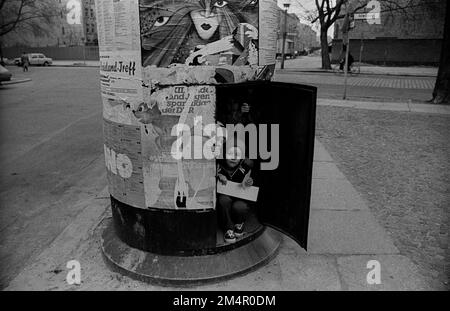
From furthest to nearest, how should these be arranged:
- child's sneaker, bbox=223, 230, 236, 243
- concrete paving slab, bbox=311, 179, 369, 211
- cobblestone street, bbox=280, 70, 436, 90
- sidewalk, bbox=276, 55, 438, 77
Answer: sidewalk, bbox=276, 55, 438, 77
cobblestone street, bbox=280, 70, 436, 90
concrete paving slab, bbox=311, 179, 369, 211
child's sneaker, bbox=223, 230, 236, 243

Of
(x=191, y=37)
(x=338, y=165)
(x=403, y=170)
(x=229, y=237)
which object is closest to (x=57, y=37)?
(x=338, y=165)

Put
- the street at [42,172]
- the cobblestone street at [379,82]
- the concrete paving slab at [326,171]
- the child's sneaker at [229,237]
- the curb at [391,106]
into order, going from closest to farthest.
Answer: the child's sneaker at [229,237] → the street at [42,172] → the concrete paving slab at [326,171] → the curb at [391,106] → the cobblestone street at [379,82]

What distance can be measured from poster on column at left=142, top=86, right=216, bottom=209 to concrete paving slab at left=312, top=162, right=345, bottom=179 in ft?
11.1

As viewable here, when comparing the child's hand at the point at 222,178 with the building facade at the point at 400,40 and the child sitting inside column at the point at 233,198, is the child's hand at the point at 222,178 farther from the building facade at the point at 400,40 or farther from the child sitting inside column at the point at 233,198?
the building facade at the point at 400,40

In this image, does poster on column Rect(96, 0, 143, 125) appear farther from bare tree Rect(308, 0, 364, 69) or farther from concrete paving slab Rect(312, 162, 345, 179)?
bare tree Rect(308, 0, 364, 69)

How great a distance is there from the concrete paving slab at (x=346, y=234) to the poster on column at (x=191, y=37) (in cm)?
208

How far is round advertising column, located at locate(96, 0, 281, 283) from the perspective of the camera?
3.26 m

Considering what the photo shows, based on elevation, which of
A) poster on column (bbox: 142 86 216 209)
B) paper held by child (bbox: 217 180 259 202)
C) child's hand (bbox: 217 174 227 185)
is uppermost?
poster on column (bbox: 142 86 216 209)

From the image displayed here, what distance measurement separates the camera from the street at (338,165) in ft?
14.5

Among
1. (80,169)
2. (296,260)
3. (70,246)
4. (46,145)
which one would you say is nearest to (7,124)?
(46,145)

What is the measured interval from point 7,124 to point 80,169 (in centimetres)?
559

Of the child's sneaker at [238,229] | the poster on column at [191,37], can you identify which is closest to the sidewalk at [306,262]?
the child's sneaker at [238,229]

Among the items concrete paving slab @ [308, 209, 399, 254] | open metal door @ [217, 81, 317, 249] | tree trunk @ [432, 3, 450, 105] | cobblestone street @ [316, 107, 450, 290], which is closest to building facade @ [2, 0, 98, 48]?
tree trunk @ [432, 3, 450, 105]

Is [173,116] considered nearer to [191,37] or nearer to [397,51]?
[191,37]
